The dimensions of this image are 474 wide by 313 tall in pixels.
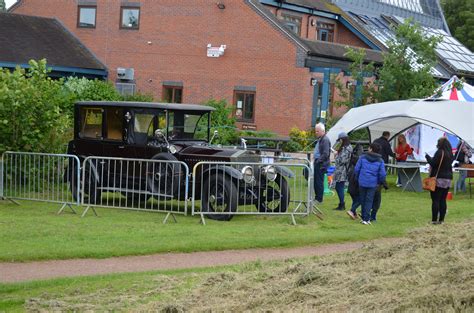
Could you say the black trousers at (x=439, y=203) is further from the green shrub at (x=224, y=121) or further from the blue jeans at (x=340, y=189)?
the green shrub at (x=224, y=121)

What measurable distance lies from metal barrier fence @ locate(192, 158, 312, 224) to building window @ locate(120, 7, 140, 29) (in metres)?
25.9

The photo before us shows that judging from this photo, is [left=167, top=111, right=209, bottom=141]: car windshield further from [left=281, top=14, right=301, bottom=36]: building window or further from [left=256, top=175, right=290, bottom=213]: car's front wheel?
[left=281, top=14, right=301, bottom=36]: building window

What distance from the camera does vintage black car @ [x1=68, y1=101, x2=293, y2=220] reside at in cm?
1641

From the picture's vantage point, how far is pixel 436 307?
23.5 feet

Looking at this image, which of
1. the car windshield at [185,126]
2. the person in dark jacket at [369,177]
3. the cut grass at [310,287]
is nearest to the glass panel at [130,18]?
the car windshield at [185,126]

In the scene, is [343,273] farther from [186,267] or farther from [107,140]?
[107,140]

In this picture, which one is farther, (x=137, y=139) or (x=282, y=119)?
(x=282, y=119)

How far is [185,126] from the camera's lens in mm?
17984

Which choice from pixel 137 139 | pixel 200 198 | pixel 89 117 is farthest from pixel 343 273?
pixel 89 117

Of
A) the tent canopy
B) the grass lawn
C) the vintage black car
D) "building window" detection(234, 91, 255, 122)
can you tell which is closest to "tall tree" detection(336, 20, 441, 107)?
the tent canopy

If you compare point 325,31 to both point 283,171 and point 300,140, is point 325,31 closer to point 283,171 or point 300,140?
point 300,140

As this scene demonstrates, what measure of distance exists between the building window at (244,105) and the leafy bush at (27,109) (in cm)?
1890

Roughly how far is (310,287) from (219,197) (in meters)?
8.10

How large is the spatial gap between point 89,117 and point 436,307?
12791 millimetres
